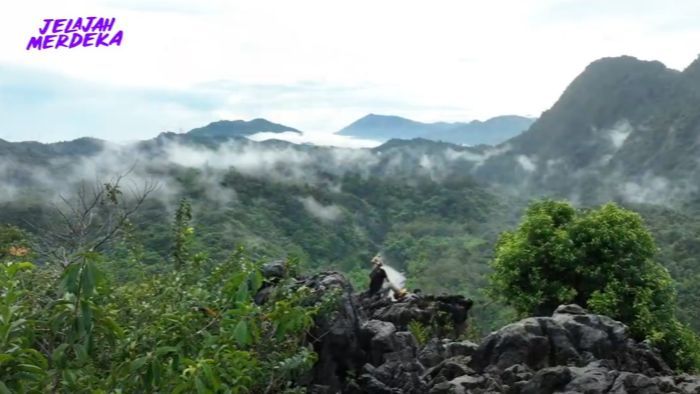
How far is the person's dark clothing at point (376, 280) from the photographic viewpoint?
24375 millimetres

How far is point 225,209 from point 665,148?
450 ft

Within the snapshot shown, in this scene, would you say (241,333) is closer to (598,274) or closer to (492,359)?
(492,359)

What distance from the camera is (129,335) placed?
6.04m

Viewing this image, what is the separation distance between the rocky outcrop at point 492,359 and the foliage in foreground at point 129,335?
461 cm

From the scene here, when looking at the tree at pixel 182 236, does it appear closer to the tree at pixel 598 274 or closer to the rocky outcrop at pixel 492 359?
the rocky outcrop at pixel 492 359

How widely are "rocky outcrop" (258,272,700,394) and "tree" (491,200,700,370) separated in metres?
2.41

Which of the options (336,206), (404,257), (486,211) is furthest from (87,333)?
(486,211)

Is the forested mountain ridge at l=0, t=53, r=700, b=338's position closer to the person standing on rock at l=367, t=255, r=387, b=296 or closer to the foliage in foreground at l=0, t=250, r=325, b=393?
the person standing on rock at l=367, t=255, r=387, b=296

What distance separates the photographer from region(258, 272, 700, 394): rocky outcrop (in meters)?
12.7

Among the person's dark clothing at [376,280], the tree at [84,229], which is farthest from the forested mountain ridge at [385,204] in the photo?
the tree at [84,229]

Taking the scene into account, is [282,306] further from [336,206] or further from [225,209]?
[336,206]

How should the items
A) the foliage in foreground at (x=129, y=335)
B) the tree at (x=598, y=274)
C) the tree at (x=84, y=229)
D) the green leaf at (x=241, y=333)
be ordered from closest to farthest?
the foliage in foreground at (x=129, y=335) < the green leaf at (x=241, y=333) < the tree at (x=84, y=229) < the tree at (x=598, y=274)

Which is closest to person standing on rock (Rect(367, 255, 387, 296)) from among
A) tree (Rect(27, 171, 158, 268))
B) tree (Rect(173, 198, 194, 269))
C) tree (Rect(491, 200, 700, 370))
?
tree (Rect(491, 200, 700, 370))

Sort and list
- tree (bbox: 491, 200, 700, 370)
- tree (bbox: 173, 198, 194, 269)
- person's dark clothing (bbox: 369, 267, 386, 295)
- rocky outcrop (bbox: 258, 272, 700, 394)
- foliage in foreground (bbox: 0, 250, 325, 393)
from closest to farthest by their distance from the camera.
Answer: foliage in foreground (bbox: 0, 250, 325, 393) → tree (bbox: 173, 198, 194, 269) → rocky outcrop (bbox: 258, 272, 700, 394) → tree (bbox: 491, 200, 700, 370) → person's dark clothing (bbox: 369, 267, 386, 295)
